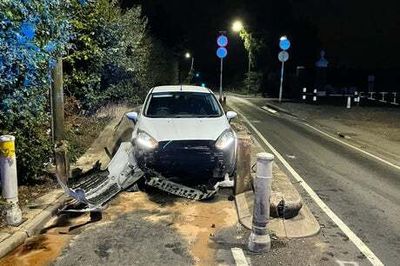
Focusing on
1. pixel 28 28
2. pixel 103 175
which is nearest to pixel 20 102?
pixel 28 28

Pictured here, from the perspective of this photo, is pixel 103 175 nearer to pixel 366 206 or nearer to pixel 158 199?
pixel 158 199

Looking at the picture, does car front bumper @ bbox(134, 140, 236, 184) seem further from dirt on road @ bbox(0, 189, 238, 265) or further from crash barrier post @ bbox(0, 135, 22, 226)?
crash barrier post @ bbox(0, 135, 22, 226)

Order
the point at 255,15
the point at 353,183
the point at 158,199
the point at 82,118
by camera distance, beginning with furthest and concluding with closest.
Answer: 1. the point at 255,15
2. the point at 82,118
3. the point at 353,183
4. the point at 158,199

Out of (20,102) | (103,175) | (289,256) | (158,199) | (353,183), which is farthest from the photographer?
(353,183)

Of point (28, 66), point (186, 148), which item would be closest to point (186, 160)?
point (186, 148)

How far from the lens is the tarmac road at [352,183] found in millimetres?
6164

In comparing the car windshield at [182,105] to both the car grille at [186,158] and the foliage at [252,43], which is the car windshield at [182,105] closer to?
the car grille at [186,158]

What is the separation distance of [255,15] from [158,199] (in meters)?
37.6

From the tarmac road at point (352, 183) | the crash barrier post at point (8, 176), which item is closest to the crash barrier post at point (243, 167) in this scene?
the tarmac road at point (352, 183)

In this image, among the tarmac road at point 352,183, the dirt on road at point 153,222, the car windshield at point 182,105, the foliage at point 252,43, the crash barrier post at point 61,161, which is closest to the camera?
the dirt on road at point 153,222

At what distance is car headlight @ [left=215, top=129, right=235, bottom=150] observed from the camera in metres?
7.47

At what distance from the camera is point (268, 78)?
127ft

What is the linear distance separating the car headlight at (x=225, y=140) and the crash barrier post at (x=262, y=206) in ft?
6.60

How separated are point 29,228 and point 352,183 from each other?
20.2 ft
